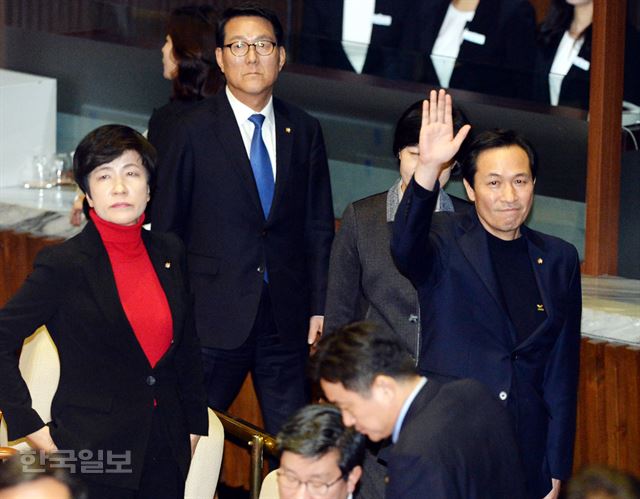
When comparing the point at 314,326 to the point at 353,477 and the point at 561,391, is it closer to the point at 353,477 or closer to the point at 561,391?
the point at 561,391

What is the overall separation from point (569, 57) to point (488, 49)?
2.58 feet

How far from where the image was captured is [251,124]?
405cm

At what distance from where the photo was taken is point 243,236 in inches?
157

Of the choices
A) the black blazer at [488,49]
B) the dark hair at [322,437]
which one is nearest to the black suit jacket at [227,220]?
the dark hair at [322,437]

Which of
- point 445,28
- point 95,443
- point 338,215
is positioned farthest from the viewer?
point 445,28

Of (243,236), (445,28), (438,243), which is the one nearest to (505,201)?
(438,243)

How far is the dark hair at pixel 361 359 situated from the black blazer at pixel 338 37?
9.78 feet

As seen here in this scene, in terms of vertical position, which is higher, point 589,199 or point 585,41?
point 585,41

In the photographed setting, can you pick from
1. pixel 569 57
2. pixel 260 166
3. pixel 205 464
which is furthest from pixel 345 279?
pixel 569 57

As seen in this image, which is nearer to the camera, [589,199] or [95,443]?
[95,443]

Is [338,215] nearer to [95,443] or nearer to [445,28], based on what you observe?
[445,28]

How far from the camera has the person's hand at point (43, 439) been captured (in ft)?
10.7

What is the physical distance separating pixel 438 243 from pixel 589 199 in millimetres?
1501

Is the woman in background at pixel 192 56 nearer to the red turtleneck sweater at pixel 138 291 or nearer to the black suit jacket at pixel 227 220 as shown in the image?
the black suit jacket at pixel 227 220
